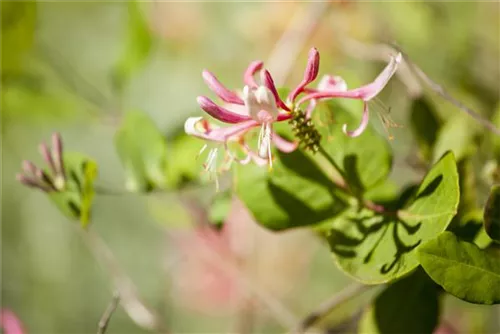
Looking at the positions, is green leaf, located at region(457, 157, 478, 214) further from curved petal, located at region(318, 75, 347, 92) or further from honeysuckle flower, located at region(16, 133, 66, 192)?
honeysuckle flower, located at region(16, 133, 66, 192)

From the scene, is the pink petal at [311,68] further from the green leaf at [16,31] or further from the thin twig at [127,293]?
the green leaf at [16,31]

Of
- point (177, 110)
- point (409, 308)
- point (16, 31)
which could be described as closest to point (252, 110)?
point (409, 308)

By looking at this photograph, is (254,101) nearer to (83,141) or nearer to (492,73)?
(492,73)

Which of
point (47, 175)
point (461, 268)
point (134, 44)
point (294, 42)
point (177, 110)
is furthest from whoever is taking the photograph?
point (177, 110)

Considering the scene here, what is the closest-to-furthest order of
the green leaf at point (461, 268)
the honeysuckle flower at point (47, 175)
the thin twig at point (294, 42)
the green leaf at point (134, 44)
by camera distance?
the green leaf at point (461, 268), the honeysuckle flower at point (47, 175), the green leaf at point (134, 44), the thin twig at point (294, 42)

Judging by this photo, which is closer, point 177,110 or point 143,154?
point 143,154

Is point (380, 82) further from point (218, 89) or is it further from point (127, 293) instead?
point (127, 293)

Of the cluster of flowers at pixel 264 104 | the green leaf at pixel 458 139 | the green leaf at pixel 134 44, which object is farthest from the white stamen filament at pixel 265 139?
the green leaf at pixel 134 44
